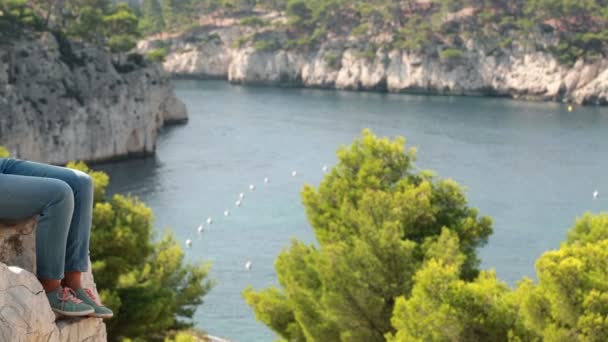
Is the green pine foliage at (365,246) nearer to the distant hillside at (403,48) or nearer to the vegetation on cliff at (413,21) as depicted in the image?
the distant hillside at (403,48)

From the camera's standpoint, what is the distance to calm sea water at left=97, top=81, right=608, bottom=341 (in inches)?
1475

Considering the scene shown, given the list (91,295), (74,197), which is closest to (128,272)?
(91,295)

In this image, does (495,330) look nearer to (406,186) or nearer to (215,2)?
(406,186)

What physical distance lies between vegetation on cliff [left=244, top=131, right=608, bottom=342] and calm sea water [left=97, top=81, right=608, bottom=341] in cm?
861

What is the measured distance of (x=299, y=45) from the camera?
128 metres

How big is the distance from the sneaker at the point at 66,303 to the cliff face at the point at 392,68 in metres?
103

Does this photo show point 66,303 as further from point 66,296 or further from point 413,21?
point 413,21

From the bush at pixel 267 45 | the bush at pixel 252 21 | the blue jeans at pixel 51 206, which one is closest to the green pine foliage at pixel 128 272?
the blue jeans at pixel 51 206

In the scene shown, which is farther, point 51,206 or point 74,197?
point 74,197

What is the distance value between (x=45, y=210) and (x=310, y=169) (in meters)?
52.7

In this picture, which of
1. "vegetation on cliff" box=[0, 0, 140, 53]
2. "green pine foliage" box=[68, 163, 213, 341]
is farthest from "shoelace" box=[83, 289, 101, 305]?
"vegetation on cliff" box=[0, 0, 140, 53]

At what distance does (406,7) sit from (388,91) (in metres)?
13.2

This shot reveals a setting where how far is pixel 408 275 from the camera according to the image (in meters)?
18.0

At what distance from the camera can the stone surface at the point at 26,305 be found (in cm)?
506
